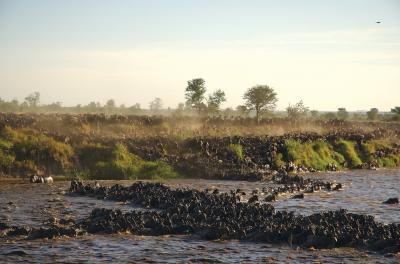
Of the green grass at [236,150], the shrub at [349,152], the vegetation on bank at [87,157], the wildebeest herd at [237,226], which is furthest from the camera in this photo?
the shrub at [349,152]

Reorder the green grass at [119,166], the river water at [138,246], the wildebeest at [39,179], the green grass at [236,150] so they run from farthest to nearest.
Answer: the green grass at [236,150] → the green grass at [119,166] → the wildebeest at [39,179] → the river water at [138,246]

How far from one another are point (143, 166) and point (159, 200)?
1409cm

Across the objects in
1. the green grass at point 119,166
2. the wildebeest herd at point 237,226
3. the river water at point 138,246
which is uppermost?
the green grass at point 119,166

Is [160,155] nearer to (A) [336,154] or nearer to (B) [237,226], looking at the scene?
(A) [336,154]

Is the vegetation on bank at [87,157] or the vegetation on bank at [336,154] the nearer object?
the vegetation on bank at [87,157]

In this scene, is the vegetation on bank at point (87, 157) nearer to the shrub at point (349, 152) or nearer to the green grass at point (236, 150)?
the green grass at point (236, 150)

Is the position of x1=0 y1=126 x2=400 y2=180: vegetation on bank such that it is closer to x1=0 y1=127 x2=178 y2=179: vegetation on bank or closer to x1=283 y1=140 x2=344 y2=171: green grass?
x1=0 y1=127 x2=178 y2=179: vegetation on bank

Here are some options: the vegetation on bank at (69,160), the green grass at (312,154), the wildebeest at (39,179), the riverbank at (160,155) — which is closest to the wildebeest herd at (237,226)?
the wildebeest at (39,179)

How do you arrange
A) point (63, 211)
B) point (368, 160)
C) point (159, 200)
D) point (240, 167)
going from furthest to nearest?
point (368, 160) < point (240, 167) < point (159, 200) < point (63, 211)

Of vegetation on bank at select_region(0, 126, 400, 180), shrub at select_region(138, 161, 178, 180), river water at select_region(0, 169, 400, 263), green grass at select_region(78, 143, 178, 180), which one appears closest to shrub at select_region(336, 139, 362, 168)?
vegetation on bank at select_region(0, 126, 400, 180)

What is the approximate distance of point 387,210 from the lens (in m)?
27.7

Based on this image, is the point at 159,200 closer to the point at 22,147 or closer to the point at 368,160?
the point at 22,147

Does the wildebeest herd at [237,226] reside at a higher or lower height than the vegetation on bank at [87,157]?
lower

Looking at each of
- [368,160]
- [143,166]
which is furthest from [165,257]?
[368,160]
